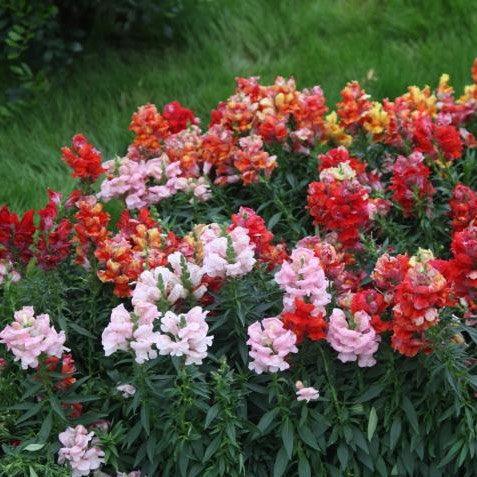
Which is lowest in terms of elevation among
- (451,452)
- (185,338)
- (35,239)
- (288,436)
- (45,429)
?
(451,452)

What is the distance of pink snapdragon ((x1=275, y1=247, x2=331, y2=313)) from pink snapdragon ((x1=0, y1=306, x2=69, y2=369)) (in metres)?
0.65

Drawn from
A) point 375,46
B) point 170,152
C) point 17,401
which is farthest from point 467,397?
point 375,46

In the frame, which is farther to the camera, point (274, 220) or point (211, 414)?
point (274, 220)

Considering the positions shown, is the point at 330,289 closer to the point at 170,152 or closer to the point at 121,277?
the point at 121,277

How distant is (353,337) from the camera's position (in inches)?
97.3

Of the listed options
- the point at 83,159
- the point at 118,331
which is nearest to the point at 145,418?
the point at 118,331

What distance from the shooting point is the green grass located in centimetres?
449

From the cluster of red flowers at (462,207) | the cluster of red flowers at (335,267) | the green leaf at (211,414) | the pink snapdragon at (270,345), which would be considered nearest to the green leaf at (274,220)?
the cluster of red flowers at (335,267)

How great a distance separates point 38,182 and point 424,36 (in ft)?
7.19

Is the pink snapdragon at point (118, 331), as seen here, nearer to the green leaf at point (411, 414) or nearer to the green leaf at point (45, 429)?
the green leaf at point (45, 429)

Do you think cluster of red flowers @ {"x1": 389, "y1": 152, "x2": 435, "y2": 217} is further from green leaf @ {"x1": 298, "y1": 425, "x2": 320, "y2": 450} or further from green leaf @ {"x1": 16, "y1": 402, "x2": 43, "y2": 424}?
green leaf @ {"x1": 16, "y1": 402, "x2": 43, "y2": 424}

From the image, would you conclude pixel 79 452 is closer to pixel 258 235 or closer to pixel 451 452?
pixel 258 235

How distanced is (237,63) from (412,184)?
6.72 feet

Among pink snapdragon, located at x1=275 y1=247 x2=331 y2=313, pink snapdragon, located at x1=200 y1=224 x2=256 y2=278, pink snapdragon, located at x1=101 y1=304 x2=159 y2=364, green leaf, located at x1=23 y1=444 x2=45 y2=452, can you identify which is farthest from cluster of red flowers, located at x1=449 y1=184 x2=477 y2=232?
green leaf, located at x1=23 y1=444 x2=45 y2=452
